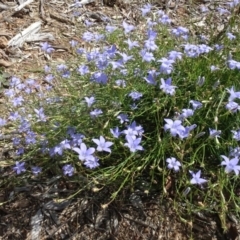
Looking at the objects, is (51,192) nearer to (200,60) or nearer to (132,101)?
(132,101)

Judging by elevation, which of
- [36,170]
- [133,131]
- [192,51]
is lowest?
Answer: [36,170]

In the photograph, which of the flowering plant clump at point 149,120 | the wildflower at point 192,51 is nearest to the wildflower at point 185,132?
the flowering plant clump at point 149,120

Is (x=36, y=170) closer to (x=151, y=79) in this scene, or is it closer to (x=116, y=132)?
(x=116, y=132)

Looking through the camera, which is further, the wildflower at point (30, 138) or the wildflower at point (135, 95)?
the wildflower at point (30, 138)

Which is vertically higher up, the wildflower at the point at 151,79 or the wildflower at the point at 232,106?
the wildflower at the point at 151,79

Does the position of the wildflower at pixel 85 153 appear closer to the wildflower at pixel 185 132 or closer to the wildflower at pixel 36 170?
the wildflower at pixel 185 132

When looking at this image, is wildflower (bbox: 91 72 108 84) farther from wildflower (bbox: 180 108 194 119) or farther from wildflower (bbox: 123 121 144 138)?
wildflower (bbox: 180 108 194 119)

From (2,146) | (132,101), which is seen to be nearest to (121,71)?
(132,101)

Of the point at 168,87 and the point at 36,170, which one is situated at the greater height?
the point at 168,87

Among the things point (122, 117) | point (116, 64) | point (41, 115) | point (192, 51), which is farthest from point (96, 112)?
point (192, 51)
